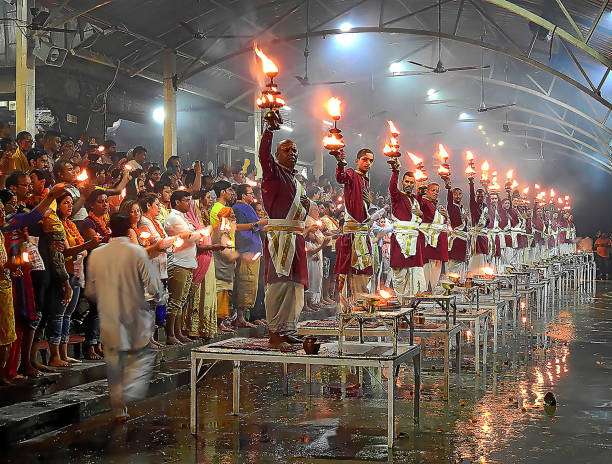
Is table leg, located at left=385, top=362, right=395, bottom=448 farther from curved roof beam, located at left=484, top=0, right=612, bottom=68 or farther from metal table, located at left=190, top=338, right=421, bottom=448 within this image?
curved roof beam, located at left=484, top=0, right=612, bottom=68

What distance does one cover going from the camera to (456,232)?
1498cm

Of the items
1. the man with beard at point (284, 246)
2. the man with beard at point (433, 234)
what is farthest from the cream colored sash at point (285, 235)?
the man with beard at point (433, 234)

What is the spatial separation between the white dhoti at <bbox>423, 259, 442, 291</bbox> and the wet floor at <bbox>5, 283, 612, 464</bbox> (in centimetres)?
317

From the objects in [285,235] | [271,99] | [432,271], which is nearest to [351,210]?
[285,235]

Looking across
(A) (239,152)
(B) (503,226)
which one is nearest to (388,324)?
(B) (503,226)

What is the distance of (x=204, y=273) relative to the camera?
441 inches

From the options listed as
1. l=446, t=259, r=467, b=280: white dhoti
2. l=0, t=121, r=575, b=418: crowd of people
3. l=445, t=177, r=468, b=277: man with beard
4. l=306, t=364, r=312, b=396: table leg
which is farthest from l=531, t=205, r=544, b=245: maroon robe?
l=306, t=364, r=312, b=396: table leg

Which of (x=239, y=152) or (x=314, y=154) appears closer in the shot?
(x=239, y=152)

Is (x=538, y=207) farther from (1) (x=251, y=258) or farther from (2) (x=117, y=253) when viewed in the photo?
(2) (x=117, y=253)

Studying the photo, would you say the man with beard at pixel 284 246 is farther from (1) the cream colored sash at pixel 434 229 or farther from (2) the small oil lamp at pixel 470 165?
(2) the small oil lamp at pixel 470 165

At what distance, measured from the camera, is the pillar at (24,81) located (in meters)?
13.7

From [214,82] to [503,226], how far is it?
351 inches

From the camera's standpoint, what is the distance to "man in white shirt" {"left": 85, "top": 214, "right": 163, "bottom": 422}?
7320 mm

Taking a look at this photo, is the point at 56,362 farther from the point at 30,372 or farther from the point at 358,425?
the point at 358,425
